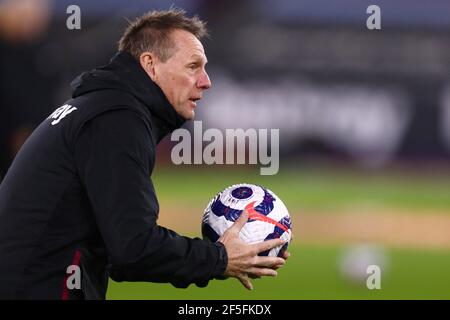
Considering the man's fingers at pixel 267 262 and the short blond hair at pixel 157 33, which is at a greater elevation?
the short blond hair at pixel 157 33

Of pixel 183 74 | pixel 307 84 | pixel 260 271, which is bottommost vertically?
pixel 260 271

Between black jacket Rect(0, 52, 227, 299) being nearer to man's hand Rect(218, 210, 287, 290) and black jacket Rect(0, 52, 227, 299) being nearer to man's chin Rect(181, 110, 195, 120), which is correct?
man's hand Rect(218, 210, 287, 290)

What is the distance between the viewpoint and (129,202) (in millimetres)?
3500

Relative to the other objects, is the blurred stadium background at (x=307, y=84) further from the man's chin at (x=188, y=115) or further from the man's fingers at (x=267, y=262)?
the man's fingers at (x=267, y=262)

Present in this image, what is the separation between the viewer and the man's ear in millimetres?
3955

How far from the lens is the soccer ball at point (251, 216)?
13.3 feet

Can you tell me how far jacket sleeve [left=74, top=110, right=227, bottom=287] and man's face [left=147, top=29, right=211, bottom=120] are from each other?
0.35m

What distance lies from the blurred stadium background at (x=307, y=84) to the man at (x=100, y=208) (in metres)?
11.0

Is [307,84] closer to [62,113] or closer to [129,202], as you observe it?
[62,113]

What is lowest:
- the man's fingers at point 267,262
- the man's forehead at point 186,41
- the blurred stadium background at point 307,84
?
the man's fingers at point 267,262

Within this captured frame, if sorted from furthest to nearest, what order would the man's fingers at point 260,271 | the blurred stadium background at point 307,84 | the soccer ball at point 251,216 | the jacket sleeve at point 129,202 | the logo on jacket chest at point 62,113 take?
the blurred stadium background at point 307,84 → the soccer ball at point 251,216 → the man's fingers at point 260,271 → the logo on jacket chest at point 62,113 → the jacket sleeve at point 129,202

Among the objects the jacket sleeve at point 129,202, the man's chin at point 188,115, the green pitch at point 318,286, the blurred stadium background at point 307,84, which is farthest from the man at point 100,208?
the blurred stadium background at point 307,84

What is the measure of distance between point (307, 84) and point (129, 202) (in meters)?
13.4

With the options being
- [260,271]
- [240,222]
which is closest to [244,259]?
[260,271]
